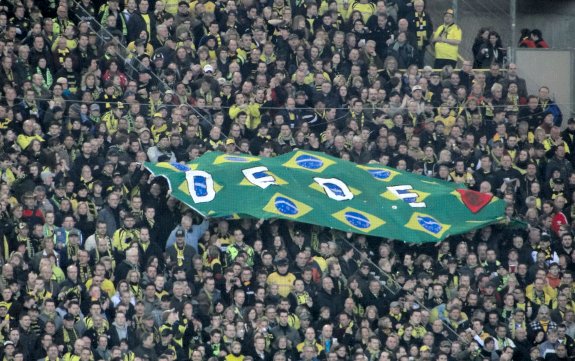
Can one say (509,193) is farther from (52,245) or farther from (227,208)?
(52,245)

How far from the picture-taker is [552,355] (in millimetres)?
25453

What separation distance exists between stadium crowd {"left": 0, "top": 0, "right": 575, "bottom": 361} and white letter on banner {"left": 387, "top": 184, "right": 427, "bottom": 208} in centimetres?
44

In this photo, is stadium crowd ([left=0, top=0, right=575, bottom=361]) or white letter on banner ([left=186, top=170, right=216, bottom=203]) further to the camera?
white letter on banner ([left=186, top=170, right=216, bottom=203])

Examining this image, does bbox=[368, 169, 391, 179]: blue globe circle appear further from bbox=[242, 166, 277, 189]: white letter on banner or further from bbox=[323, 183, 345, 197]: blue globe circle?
bbox=[242, 166, 277, 189]: white letter on banner

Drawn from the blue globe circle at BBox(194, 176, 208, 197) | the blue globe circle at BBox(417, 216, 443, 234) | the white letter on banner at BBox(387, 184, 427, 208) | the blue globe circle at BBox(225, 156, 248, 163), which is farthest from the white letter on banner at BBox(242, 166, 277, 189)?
the blue globe circle at BBox(417, 216, 443, 234)

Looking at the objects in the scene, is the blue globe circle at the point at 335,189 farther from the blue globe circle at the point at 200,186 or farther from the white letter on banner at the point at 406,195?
the blue globe circle at the point at 200,186

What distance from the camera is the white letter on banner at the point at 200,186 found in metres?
25.5

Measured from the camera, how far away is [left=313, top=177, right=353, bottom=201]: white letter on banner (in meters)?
26.6

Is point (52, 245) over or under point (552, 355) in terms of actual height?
over

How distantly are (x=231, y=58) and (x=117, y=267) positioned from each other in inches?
179

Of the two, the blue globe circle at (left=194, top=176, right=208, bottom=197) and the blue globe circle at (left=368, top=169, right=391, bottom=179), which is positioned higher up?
the blue globe circle at (left=194, top=176, right=208, bottom=197)

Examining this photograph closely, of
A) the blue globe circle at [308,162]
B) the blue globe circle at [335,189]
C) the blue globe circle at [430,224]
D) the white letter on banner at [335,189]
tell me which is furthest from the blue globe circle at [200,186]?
the blue globe circle at [430,224]

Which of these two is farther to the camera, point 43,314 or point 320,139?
point 320,139

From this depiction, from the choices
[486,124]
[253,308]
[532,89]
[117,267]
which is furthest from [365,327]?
[532,89]
